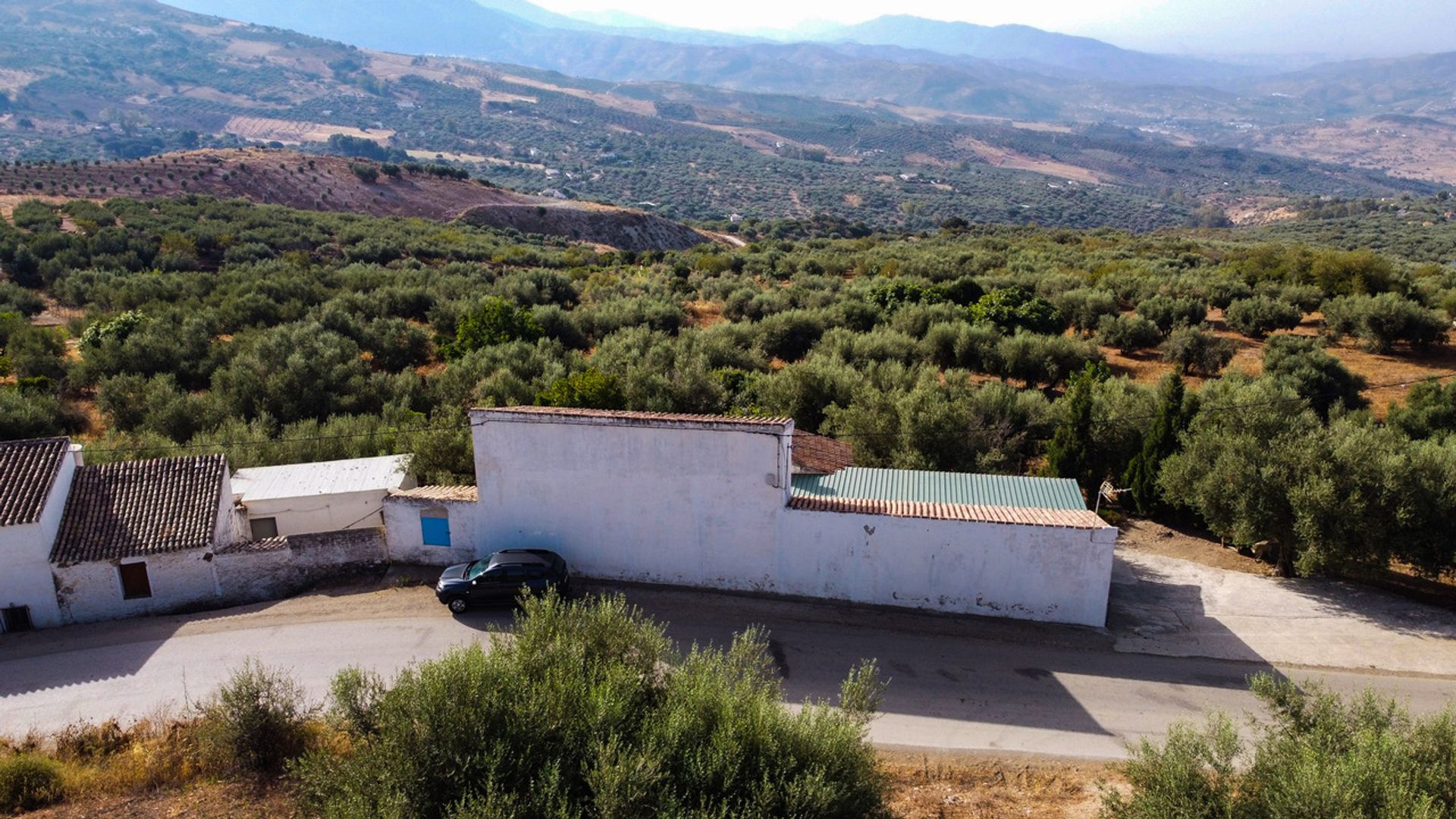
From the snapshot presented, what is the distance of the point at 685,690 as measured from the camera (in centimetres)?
791

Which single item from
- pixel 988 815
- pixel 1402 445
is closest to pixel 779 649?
pixel 988 815

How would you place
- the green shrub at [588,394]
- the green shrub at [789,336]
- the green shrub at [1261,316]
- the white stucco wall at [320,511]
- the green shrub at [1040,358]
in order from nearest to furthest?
the white stucco wall at [320,511], the green shrub at [588,394], the green shrub at [1040,358], the green shrub at [789,336], the green shrub at [1261,316]

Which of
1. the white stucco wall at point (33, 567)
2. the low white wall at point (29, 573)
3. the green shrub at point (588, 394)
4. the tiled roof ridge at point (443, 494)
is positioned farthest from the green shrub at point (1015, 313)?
the low white wall at point (29, 573)

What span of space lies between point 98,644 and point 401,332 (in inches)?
686

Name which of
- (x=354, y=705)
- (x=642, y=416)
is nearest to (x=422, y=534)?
(x=642, y=416)

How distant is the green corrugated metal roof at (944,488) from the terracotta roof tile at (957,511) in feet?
0.82

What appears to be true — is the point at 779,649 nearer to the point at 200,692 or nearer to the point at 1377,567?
the point at 200,692

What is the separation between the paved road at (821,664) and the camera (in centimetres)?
1070

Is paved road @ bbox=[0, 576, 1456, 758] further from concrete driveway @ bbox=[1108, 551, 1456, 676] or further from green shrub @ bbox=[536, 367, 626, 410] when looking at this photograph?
green shrub @ bbox=[536, 367, 626, 410]

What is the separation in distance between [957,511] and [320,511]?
1176 centimetres

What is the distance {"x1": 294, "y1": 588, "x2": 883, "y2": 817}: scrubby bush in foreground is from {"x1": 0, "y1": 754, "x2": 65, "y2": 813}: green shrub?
334 centimetres

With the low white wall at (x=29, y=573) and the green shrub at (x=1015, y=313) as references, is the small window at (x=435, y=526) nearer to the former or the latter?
the low white wall at (x=29, y=573)

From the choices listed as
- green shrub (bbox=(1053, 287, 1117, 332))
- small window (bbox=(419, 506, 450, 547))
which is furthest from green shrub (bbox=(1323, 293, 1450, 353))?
small window (bbox=(419, 506, 450, 547))

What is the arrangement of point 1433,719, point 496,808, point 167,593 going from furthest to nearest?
point 167,593 → point 1433,719 → point 496,808
